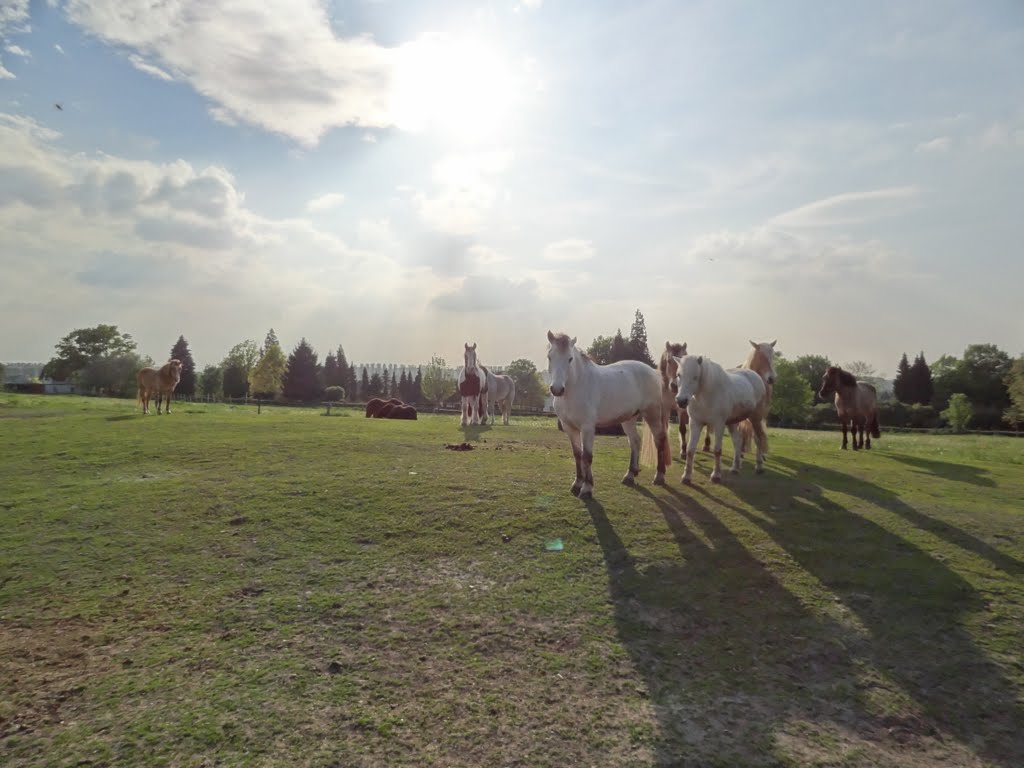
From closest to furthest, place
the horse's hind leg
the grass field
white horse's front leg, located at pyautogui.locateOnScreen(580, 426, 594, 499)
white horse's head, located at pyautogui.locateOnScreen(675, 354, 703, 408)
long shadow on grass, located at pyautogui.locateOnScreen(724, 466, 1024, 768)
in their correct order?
the grass field
long shadow on grass, located at pyautogui.locateOnScreen(724, 466, 1024, 768)
white horse's front leg, located at pyautogui.locateOnScreen(580, 426, 594, 499)
white horse's head, located at pyautogui.locateOnScreen(675, 354, 703, 408)
the horse's hind leg

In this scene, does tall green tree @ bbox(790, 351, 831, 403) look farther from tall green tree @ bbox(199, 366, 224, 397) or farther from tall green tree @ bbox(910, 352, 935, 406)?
tall green tree @ bbox(199, 366, 224, 397)

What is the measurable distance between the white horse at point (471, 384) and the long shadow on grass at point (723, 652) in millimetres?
13528

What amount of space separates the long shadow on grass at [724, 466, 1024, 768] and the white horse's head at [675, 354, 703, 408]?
1803mm

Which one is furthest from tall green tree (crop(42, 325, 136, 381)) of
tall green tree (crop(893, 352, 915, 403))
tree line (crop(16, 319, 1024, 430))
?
tall green tree (crop(893, 352, 915, 403))

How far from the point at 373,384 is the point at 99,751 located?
106m

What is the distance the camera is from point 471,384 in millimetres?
19078

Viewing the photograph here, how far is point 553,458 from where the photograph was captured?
439 inches

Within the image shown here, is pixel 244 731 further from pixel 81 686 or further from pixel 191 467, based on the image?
pixel 191 467

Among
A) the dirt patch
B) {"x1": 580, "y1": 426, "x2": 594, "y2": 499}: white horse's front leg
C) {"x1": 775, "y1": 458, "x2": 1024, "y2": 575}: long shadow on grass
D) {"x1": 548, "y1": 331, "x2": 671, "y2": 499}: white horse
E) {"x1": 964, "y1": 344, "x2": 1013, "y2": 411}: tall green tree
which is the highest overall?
{"x1": 964, "y1": 344, "x2": 1013, "y2": 411}: tall green tree

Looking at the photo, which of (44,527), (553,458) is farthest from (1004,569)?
(44,527)

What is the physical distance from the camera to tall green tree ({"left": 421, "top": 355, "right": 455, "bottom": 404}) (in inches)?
3329

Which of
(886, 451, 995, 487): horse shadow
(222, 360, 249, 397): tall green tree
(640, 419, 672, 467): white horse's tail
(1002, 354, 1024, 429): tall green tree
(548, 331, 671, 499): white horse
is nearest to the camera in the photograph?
(548, 331, 671, 499): white horse

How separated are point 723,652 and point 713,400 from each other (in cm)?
552

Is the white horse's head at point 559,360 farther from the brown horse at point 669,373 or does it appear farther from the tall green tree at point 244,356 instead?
the tall green tree at point 244,356
